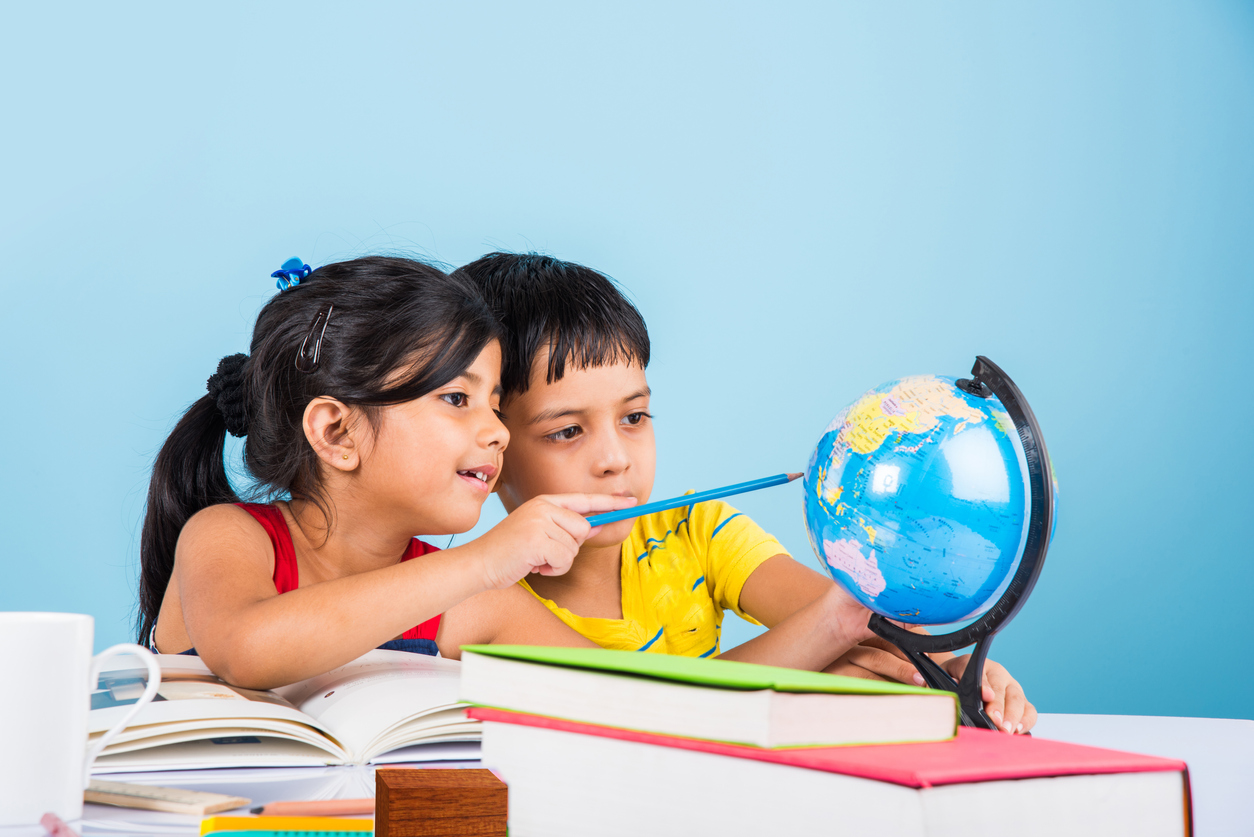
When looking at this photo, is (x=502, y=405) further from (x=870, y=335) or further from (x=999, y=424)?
(x=870, y=335)

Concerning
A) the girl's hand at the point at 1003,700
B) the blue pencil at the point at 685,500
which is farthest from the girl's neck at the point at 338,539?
the girl's hand at the point at 1003,700

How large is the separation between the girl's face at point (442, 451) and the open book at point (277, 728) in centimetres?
38

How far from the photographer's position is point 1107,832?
0.37m

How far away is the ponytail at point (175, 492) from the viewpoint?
50.0 inches

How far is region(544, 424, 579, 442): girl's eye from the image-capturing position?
1164 millimetres

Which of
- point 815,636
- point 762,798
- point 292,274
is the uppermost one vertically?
point 292,274

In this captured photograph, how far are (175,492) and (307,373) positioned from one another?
29 centimetres

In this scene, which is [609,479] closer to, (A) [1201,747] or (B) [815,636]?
(B) [815,636]

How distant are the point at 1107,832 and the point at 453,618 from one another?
773 millimetres

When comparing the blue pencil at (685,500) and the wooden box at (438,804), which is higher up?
the blue pencil at (685,500)

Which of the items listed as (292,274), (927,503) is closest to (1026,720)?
(927,503)

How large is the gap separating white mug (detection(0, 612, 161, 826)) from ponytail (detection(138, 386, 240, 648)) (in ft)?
2.74

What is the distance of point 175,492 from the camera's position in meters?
1.27

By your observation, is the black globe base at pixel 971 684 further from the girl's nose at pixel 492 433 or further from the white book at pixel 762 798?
the girl's nose at pixel 492 433
